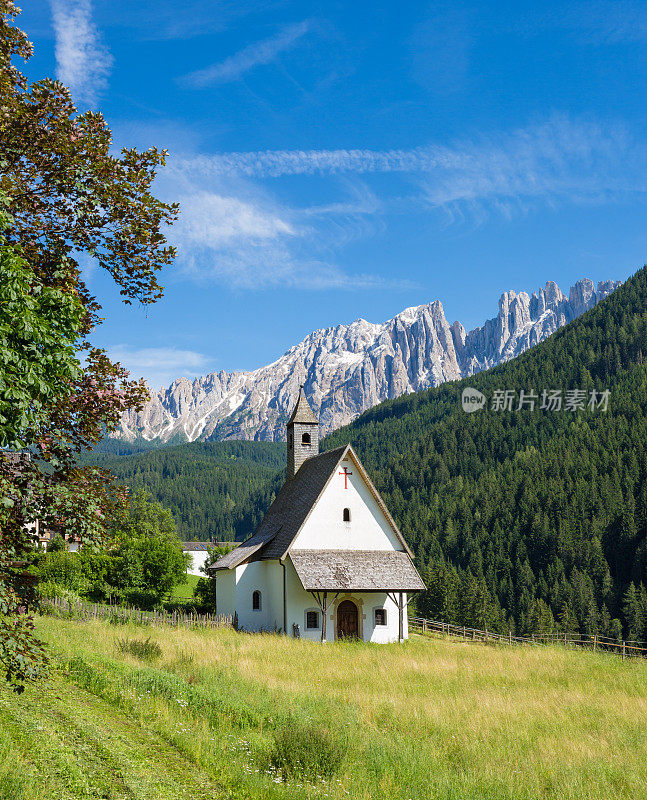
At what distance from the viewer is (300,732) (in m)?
11.4

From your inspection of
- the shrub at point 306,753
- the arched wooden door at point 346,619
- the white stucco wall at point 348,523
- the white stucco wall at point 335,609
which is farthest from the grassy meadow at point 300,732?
the white stucco wall at point 348,523

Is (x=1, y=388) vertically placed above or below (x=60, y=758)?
above

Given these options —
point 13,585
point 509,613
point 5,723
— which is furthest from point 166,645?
point 509,613

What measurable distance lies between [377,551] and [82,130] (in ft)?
104

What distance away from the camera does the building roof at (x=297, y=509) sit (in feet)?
122

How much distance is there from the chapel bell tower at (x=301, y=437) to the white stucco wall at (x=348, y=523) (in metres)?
7.36

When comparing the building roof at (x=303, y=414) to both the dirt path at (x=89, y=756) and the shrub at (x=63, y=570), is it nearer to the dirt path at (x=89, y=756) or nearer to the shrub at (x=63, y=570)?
the shrub at (x=63, y=570)

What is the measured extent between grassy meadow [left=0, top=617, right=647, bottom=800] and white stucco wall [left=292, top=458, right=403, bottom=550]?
13934 mm

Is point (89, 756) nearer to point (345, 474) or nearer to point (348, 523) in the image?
point (348, 523)

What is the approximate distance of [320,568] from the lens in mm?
34594

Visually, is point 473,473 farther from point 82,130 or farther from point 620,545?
point 82,130

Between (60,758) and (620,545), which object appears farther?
(620,545)

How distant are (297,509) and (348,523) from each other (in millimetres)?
3697

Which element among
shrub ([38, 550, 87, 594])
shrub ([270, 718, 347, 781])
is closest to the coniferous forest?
shrub ([38, 550, 87, 594])
